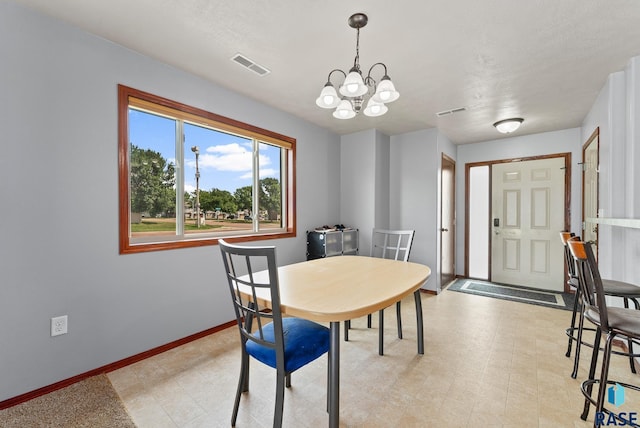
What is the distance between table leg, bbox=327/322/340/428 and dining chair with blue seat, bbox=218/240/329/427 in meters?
0.15

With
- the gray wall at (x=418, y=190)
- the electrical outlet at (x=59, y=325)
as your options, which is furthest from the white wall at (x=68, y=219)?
the gray wall at (x=418, y=190)

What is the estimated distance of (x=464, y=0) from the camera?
1646 millimetres

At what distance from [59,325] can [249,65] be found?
2380 mm

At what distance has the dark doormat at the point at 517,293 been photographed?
12.1 ft

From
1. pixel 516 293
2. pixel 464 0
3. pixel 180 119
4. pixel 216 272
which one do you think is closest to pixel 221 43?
pixel 180 119

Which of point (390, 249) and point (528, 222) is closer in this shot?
point (390, 249)

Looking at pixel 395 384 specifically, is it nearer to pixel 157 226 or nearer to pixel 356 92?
pixel 356 92

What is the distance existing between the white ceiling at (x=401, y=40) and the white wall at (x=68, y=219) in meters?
0.20

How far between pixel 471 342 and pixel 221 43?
10.8 ft

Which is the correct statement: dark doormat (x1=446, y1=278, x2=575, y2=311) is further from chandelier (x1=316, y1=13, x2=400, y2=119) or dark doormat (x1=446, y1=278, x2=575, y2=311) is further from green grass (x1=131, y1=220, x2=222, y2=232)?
green grass (x1=131, y1=220, x2=222, y2=232)

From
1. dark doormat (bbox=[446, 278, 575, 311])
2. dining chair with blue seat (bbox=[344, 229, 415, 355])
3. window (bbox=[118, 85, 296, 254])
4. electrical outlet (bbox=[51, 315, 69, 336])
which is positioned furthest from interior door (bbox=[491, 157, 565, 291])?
electrical outlet (bbox=[51, 315, 69, 336])

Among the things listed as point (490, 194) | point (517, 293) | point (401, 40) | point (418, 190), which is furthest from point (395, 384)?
point (490, 194)

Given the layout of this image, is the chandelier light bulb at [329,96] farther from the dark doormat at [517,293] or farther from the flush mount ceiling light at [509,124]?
the dark doormat at [517,293]

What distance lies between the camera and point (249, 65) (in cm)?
241
